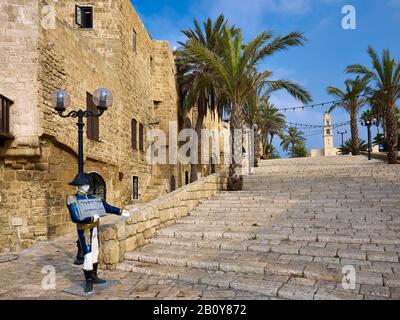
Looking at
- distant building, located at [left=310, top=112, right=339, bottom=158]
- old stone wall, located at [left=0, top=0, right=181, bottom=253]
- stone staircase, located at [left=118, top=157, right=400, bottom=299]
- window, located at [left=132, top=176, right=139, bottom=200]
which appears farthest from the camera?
distant building, located at [left=310, top=112, right=339, bottom=158]

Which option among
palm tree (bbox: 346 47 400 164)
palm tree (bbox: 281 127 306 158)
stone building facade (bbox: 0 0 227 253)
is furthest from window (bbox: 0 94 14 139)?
palm tree (bbox: 281 127 306 158)

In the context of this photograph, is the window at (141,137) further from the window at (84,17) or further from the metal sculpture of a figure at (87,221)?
the metal sculpture of a figure at (87,221)

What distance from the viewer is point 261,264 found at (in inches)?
203

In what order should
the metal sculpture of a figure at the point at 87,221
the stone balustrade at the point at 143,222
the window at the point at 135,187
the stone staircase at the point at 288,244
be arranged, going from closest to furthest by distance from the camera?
the stone staircase at the point at 288,244, the metal sculpture of a figure at the point at 87,221, the stone balustrade at the point at 143,222, the window at the point at 135,187

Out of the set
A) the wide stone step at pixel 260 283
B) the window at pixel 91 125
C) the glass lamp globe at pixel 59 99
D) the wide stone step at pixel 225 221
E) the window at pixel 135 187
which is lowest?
the wide stone step at pixel 260 283

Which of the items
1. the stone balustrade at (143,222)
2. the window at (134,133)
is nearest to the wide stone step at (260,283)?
the stone balustrade at (143,222)

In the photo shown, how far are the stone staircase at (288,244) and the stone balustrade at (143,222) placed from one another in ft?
0.66

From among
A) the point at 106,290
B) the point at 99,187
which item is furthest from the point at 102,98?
the point at 99,187

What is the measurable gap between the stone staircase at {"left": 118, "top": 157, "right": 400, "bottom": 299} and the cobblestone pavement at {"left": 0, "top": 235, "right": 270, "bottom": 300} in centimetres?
20

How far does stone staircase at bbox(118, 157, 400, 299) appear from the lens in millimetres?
4500

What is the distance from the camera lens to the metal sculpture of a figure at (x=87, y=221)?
15.3ft

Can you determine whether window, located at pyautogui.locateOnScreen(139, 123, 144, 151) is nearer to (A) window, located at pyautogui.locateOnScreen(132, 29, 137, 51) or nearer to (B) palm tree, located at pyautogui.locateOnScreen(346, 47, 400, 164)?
(A) window, located at pyautogui.locateOnScreen(132, 29, 137, 51)
